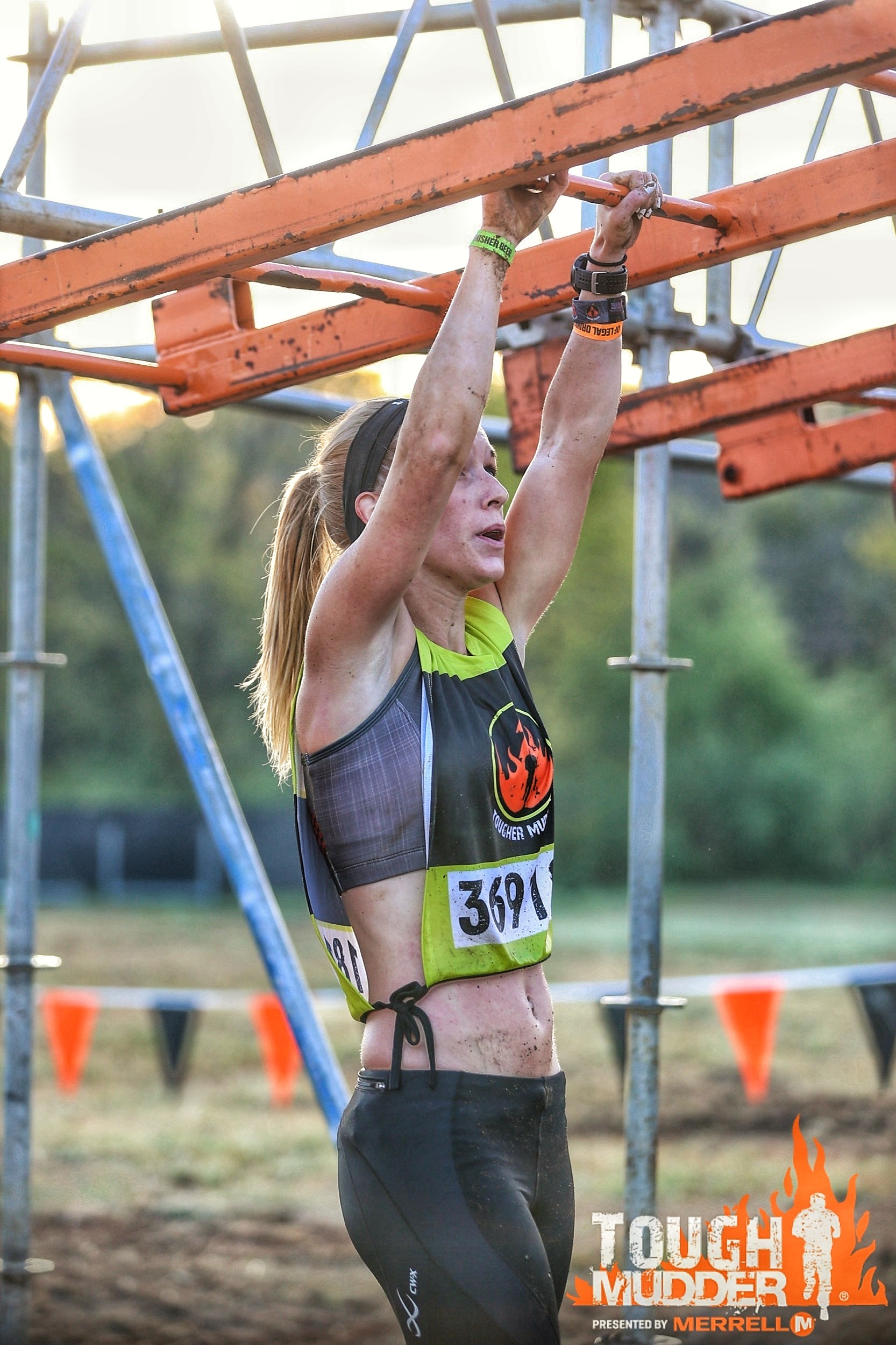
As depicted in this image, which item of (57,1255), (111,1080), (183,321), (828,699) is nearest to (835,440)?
(183,321)

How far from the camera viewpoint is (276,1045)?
7.91m

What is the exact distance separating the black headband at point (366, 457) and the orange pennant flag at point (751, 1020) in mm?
5889

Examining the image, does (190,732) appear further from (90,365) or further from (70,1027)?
(70,1027)

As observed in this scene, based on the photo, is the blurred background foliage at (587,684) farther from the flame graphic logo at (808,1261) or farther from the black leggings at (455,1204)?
the black leggings at (455,1204)

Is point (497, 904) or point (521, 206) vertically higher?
point (521, 206)

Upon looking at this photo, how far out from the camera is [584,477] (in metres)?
2.50

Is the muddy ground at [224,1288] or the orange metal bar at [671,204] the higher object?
the orange metal bar at [671,204]

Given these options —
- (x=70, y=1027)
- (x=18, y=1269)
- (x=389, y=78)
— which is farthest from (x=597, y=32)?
(x=70, y=1027)

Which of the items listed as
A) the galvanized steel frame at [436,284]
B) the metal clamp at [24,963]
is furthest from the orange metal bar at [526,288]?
the metal clamp at [24,963]

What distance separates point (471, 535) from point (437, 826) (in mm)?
423

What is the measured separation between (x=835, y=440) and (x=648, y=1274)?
196 cm

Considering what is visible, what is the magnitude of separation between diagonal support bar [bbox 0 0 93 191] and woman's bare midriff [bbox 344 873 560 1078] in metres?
1.37

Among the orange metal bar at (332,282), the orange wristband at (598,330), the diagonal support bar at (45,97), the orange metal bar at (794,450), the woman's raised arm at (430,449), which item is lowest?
the woman's raised arm at (430,449)

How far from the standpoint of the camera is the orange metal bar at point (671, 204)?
2043mm
